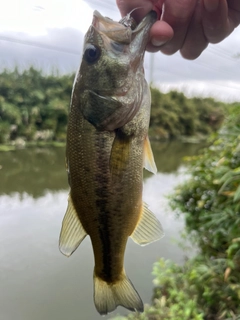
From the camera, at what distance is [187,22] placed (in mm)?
1278

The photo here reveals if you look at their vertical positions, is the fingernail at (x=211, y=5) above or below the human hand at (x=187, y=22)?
above

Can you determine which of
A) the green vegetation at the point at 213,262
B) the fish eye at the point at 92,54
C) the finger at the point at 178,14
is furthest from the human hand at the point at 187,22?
the green vegetation at the point at 213,262

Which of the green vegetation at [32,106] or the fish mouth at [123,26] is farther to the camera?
the green vegetation at [32,106]

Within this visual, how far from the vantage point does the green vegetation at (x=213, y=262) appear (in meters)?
2.20

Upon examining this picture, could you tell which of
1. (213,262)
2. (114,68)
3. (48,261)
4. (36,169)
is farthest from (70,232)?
(36,169)

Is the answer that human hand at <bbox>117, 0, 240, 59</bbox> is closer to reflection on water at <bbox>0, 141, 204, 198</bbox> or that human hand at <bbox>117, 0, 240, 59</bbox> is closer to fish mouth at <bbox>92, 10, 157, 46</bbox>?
fish mouth at <bbox>92, 10, 157, 46</bbox>

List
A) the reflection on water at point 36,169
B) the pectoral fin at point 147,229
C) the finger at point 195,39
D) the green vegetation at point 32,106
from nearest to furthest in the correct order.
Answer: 1. the pectoral fin at point 147,229
2. the finger at point 195,39
3. the reflection on water at point 36,169
4. the green vegetation at point 32,106

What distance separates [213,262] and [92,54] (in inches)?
73.7

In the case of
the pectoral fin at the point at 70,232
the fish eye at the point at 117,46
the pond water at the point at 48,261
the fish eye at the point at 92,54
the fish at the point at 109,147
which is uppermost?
the fish eye at the point at 117,46

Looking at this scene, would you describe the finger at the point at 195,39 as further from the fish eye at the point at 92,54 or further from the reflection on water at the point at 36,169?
the reflection on water at the point at 36,169

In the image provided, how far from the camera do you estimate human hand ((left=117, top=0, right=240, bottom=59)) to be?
111 centimetres

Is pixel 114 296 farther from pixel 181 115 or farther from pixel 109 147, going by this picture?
pixel 181 115

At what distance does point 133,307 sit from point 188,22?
0.97m

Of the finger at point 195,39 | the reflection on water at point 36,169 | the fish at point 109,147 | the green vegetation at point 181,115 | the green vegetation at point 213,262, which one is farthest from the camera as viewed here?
the green vegetation at point 181,115
